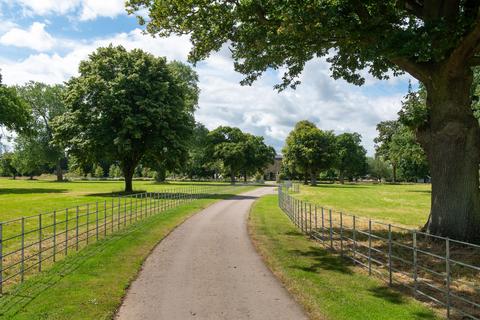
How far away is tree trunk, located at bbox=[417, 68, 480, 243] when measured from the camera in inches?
589

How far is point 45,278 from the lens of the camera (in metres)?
10.6

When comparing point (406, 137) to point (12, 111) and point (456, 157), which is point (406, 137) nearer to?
point (456, 157)

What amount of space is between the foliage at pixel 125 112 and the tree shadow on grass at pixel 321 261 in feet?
89.7

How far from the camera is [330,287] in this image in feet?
32.9

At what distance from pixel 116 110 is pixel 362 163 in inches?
3647

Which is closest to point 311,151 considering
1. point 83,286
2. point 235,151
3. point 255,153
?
point 235,151

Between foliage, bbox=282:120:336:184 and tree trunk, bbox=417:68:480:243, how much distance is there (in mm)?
65426

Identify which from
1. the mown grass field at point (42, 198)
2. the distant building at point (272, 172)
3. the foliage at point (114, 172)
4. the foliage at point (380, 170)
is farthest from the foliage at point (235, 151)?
the foliage at point (380, 170)

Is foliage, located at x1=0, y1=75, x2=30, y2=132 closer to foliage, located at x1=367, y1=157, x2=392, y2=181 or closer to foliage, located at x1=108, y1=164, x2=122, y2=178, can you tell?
foliage, located at x1=108, y1=164, x2=122, y2=178

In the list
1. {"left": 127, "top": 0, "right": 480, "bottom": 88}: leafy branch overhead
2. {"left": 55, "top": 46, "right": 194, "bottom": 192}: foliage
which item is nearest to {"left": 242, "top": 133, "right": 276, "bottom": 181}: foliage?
{"left": 55, "top": 46, "right": 194, "bottom": 192}: foliage

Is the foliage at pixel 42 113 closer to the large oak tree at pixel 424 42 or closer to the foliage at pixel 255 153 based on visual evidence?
the foliage at pixel 255 153

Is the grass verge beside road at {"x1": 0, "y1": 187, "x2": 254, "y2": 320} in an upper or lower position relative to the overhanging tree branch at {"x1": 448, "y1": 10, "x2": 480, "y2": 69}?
lower

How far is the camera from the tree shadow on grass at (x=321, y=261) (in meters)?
12.1

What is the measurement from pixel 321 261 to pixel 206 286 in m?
4.45
